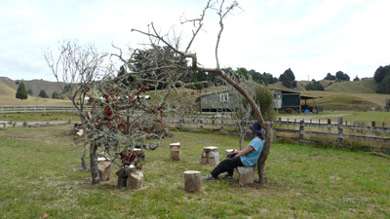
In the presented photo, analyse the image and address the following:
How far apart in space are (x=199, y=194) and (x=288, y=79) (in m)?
96.9

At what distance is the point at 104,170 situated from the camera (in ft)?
19.4

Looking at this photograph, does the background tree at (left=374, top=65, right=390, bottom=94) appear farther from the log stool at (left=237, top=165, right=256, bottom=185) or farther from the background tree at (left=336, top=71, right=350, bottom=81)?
the log stool at (left=237, top=165, right=256, bottom=185)

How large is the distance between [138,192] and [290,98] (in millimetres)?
39817

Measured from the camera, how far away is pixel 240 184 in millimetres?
5605

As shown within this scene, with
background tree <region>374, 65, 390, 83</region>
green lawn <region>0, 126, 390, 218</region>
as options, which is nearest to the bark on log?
green lawn <region>0, 126, 390, 218</region>

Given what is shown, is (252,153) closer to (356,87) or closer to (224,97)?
(224,97)

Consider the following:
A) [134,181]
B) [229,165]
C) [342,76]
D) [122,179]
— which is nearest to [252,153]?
[229,165]

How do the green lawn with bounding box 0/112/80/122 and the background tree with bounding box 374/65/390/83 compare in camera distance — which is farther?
the background tree with bounding box 374/65/390/83

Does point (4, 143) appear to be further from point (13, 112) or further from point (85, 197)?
point (13, 112)

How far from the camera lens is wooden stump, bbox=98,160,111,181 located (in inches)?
231

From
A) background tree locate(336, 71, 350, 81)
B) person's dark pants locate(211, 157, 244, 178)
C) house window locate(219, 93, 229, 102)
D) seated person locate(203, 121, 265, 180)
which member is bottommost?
person's dark pants locate(211, 157, 244, 178)

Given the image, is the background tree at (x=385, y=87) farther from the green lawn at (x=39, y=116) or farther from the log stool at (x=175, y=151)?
the log stool at (x=175, y=151)

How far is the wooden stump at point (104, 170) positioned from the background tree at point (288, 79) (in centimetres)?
9618

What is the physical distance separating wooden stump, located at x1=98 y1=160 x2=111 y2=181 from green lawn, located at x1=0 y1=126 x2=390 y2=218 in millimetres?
289
